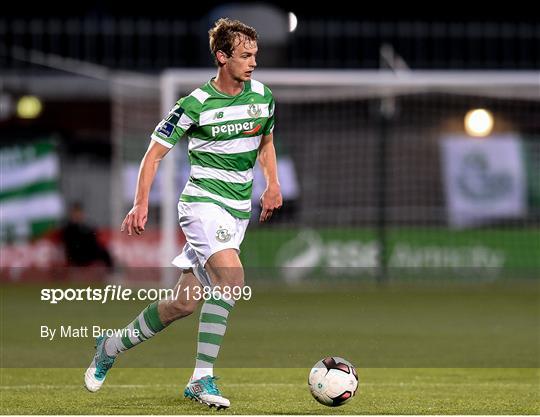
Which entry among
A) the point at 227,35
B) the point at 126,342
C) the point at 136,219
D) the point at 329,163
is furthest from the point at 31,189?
the point at 136,219

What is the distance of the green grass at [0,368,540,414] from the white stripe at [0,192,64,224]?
892cm

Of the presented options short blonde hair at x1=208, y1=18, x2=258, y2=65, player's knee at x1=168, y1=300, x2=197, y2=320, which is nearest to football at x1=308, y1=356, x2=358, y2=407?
player's knee at x1=168, y1=300, x2=197, y2=320

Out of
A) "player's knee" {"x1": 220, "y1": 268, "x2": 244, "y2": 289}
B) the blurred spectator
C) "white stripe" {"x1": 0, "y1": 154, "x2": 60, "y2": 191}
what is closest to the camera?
"player's knee" {"x1": 220, "y1": 268, "x2": 244, "y2": 289}

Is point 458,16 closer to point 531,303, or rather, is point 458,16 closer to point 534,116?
point 534,116

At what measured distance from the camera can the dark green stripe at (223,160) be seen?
286 inches

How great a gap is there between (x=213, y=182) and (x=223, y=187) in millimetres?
59

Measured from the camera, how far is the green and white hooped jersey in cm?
717

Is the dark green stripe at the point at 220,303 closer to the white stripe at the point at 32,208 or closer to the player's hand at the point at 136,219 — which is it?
the player's hand at the point at 136,219

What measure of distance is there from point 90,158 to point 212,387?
12.4m

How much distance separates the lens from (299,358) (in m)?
9.87

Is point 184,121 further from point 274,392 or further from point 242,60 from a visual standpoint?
point 274,392

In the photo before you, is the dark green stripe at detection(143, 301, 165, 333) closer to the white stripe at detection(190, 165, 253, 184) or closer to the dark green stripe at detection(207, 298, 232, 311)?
the dark green stripe at detection(207, 298, 232, 311)

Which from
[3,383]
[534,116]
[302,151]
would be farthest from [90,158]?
[3,383]

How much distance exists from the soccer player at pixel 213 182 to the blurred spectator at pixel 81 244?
10.5m
